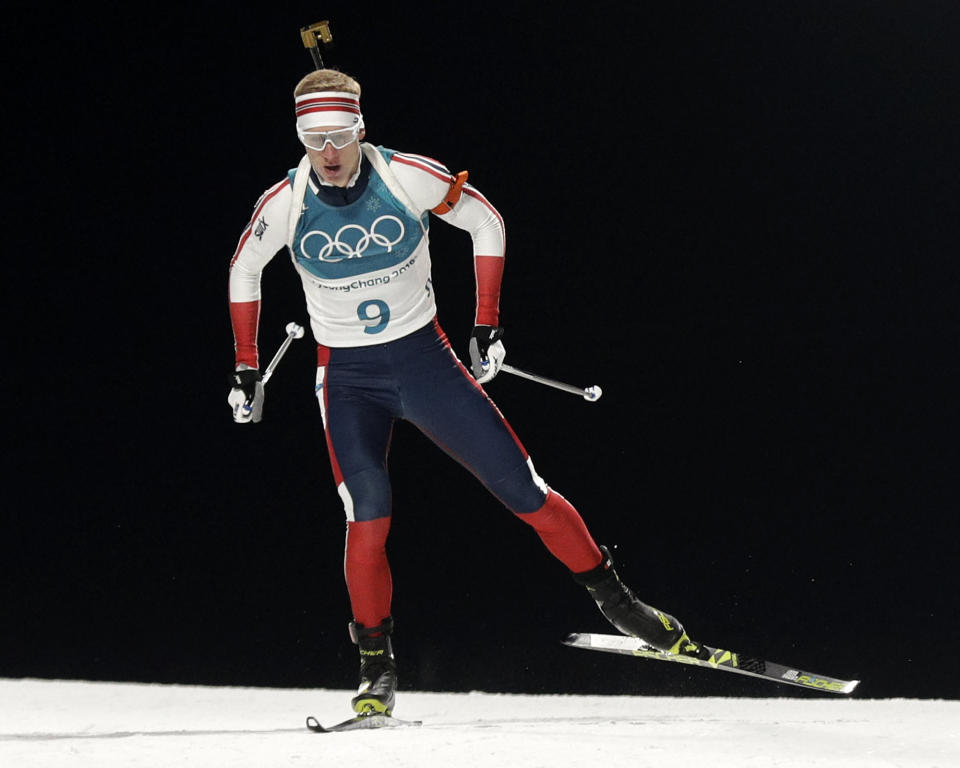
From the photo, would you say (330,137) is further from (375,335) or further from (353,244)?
(375,335)

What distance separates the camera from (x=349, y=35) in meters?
4.18

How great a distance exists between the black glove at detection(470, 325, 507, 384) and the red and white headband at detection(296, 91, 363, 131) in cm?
63

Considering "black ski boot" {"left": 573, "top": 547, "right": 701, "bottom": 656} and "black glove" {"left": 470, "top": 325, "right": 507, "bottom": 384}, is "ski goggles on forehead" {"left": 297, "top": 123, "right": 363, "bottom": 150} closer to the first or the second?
"black glove" {"left": 470, "top": 325, "right": 507, "bottom": 384}

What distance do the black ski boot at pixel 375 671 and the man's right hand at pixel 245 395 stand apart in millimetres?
605

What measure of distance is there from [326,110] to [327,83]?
76 mm

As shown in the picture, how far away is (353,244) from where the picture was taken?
302 cm

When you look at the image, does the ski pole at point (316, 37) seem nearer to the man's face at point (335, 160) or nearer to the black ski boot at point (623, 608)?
the man's face at point (335, 160)

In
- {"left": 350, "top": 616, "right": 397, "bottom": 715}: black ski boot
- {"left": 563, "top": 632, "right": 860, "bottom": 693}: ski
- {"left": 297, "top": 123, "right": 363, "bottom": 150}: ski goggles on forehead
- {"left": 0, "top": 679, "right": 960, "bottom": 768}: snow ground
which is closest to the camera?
{"left": 0, "top": 679, "right": 960, "bottom": 768}: snow ground

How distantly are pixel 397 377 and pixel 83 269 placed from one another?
67.0 inches

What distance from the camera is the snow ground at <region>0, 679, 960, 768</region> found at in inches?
101

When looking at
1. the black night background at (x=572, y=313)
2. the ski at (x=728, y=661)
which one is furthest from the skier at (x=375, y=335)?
the black night background at (x=572, y=313)

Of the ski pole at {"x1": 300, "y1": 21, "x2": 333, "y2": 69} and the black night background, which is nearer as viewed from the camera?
the ski pole at {"x1": 300, "y1": 21, "x2": 333, "y2": 69}

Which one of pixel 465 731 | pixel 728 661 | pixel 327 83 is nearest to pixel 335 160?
pixel 327 83

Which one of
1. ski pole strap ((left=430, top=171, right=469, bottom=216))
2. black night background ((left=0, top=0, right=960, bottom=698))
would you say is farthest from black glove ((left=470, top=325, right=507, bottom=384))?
black night background ((left=0, top=0, right=960, bottom=698))
